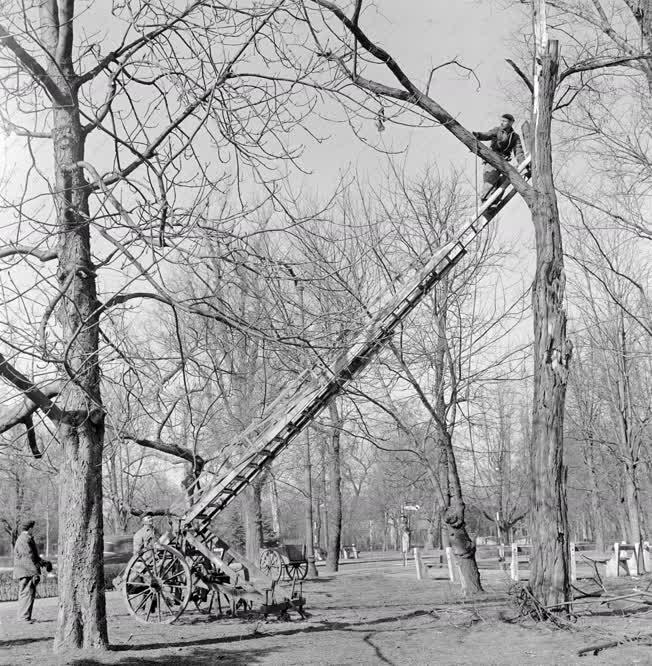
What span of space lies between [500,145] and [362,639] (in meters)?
7.09

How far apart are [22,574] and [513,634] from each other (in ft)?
27.1

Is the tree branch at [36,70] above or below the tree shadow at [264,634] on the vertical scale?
above

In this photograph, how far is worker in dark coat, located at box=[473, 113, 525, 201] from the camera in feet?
36.4

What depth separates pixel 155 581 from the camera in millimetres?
11680

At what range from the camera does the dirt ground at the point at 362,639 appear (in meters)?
7.55

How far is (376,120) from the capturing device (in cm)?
796

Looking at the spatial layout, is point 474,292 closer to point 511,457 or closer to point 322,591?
point 322,591

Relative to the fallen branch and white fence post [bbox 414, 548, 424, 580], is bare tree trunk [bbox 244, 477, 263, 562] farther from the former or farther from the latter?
the fallen branch

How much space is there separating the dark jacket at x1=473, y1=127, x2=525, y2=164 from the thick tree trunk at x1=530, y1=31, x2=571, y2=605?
134 centimetres

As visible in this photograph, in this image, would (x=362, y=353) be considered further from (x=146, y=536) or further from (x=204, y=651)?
(x=146, y=536)

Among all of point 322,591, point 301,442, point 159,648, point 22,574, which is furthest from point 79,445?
point 301,442

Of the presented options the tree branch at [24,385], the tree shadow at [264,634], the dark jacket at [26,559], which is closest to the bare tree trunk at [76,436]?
the tree branch at [24,385]

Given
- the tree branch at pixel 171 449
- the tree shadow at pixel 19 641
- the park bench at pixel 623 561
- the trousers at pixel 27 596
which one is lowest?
the park bench at pixel 623 561

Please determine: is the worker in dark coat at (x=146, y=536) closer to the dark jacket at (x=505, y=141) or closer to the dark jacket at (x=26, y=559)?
the dark jacket at (x=26, y=559)
